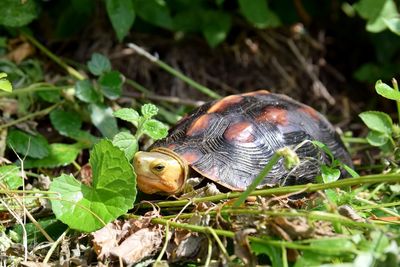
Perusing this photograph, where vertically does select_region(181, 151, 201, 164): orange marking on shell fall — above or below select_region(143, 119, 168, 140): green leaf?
below

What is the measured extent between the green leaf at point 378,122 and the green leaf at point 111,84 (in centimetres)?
101

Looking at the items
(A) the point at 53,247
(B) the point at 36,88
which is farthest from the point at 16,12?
(A) the point at 53,247

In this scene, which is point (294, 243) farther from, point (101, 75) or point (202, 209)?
point (101, 75)

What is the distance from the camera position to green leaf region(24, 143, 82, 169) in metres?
2.32

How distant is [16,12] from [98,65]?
0.46 meters

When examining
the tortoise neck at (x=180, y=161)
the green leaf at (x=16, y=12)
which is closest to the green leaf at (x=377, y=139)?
the tortoise neck at (x=180, y=161)

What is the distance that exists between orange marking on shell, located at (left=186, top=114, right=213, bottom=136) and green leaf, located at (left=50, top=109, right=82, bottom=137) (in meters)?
0.60

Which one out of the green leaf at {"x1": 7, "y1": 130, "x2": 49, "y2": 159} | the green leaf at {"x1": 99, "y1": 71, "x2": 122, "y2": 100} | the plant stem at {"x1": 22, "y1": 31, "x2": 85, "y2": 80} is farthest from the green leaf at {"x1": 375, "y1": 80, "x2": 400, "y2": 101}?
the plant stem at {"x1": 22, "y1": 31, "x2": 85, "y2": 80}

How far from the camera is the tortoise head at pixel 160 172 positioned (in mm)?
1930

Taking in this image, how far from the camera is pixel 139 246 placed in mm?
1697

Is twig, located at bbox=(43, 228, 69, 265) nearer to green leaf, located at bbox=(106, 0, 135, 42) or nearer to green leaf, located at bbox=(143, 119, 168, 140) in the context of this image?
green leaf, located at bbox=(143, 119, 168, 140)

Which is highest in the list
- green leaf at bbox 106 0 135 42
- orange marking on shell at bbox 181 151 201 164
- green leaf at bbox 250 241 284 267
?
green leaf at bbox 106 0 135 42

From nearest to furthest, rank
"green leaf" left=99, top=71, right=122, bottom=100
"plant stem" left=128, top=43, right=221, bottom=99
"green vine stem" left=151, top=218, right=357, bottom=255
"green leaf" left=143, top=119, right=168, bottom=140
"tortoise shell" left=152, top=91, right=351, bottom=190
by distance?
"green vine stem" left=151, top=218, right=357, bottom=255 → "green leaf" left=143, top=119, right=168, bottom=140 → "tortoise shell" left=152, top=91, right=351, bottom=190 → "green leaf" left=99, top=71, right=122, bottom=100 → "plant stem" left=128, top=43, right=221, bottom=99

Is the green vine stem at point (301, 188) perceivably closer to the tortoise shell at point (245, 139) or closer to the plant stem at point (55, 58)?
the tortoise shell at point (245, 139)
